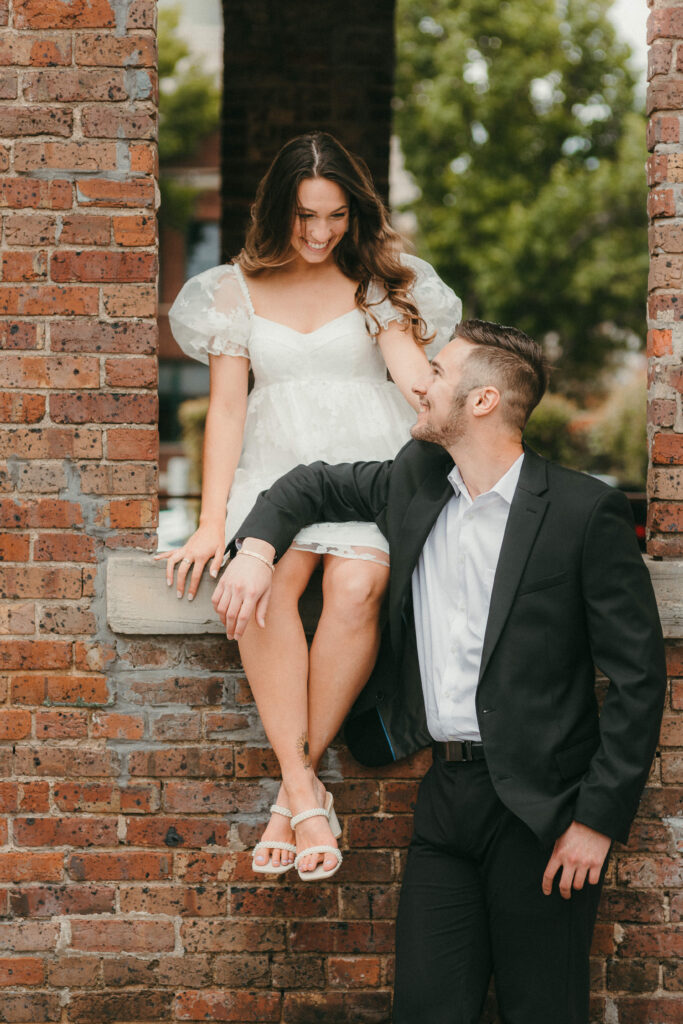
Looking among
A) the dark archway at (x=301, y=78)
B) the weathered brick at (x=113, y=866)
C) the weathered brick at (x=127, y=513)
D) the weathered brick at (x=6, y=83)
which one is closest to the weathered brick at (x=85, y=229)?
the weathered brick at (x=6, y=83)

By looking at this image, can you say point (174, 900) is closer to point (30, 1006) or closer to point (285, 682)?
point (30, 1006)

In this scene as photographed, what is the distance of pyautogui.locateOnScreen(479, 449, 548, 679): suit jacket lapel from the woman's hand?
0.82 m

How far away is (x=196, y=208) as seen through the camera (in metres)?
24.9

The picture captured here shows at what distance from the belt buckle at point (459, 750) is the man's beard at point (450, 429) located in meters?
0.73

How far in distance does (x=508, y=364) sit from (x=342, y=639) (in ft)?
2.68

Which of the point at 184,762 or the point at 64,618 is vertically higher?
the point at 64,618

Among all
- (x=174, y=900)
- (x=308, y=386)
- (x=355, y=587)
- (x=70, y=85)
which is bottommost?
(x=174, y=900)

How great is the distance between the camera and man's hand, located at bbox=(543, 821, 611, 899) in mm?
2213

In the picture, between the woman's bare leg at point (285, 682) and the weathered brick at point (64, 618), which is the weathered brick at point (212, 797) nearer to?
the woman's bare leg at point (285, 682)

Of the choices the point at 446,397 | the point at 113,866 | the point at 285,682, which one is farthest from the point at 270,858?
the point at 446,397

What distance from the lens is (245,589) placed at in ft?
7.78

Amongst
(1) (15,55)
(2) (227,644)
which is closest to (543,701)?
(2) (227,644)

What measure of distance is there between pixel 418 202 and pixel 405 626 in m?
18.8

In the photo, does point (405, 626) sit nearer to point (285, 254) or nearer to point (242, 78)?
point (285, 254)
